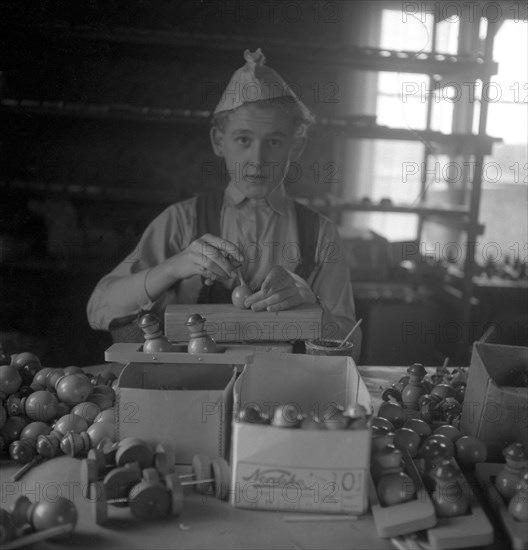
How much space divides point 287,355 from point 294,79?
1966mm

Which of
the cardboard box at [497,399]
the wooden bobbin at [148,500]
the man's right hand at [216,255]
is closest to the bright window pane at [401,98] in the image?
the man's right hand at [216,255]

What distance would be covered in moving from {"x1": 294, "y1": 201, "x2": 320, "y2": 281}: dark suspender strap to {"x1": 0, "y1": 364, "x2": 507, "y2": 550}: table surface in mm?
1369

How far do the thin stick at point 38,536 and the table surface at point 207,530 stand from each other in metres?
0.02

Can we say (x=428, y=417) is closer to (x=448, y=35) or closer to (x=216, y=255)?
(x=216, y=255)

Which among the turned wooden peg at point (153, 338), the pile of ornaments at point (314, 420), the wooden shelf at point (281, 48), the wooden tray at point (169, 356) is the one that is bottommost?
the pile of ornaments at point (314, 420)

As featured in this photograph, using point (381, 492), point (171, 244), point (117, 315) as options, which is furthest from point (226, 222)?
point (381, 492)

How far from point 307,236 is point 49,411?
1.33m

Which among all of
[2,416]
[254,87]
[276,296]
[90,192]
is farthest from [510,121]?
[2,416]

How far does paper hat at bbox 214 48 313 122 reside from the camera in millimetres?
2189

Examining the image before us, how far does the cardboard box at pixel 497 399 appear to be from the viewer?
111cm

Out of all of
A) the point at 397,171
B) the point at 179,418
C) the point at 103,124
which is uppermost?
the point at 103,124

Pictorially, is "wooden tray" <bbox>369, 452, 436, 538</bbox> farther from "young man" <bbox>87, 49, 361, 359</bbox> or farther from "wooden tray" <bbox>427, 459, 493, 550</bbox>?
"young man" <bbox>87, 49, 361, 359</bbox>

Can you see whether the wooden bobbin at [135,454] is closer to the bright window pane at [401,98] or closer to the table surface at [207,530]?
the table surface at [207,530]

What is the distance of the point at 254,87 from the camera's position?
2.20 m
